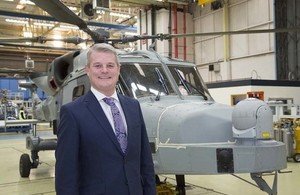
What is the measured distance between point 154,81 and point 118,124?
7.76ft

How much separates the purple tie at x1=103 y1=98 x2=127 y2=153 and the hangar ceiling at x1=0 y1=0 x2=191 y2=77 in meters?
10.4

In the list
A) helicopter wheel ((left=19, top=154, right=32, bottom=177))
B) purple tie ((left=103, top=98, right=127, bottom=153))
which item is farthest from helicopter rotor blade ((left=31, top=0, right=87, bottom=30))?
helicopter wheel ((left=19, top=154, right=32, bottom=177))

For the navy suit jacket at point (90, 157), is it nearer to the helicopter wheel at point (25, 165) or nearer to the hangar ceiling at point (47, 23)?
the helicopter wheel at point (25, 165)

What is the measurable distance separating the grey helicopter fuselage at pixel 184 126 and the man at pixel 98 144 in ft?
4.21

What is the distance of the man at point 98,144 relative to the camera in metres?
1.76

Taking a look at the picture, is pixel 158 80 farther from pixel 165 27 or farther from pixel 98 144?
pixel 165 27

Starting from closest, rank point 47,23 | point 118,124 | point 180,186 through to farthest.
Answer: point 118,124 → point 180,186 → point 47,23

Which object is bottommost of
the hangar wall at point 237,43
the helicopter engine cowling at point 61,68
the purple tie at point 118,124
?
the purple tie at point 118,124

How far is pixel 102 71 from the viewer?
1862 millimetres

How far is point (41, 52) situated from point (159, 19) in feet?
41.7

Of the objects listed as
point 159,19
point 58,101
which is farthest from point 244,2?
point 58,101

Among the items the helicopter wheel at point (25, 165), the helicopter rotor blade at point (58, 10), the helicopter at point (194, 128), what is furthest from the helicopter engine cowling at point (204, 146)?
the helicopter wheel at point (25, 165)

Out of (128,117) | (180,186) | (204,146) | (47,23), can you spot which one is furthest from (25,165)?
(47,23)

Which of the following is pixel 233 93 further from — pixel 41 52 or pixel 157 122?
pixel 41 52
